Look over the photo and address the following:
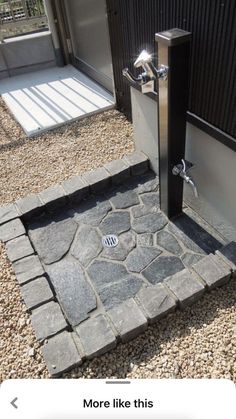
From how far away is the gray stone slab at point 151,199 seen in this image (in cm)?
345

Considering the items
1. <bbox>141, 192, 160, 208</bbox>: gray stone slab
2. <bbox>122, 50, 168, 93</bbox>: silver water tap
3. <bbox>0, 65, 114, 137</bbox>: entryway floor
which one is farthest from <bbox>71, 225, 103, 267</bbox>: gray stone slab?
<bbox>0, 65, 114, 137</bbox>: entryway floor

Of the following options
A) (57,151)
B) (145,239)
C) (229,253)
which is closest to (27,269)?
(145,239)

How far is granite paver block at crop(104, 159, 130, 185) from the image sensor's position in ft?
11.9

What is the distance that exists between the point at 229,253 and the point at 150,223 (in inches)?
32.7

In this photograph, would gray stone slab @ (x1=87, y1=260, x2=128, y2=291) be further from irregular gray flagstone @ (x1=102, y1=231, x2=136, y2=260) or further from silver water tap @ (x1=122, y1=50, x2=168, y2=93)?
silver water tap @ (x1=122, y1=50, x2=168, y2=93)

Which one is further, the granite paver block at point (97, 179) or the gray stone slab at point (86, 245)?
the granite paver block at point (97, 179)

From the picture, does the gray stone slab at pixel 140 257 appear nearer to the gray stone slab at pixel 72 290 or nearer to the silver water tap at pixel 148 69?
the gray stone slab at pixel 72 290

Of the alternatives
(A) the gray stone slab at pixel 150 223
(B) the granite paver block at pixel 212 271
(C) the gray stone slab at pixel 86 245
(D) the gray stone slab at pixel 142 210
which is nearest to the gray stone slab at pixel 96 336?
(C) the gray stone slab at pixel 86 245

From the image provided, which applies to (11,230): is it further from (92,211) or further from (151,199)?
(151,199)

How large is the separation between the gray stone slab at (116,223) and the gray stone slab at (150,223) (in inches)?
3.4

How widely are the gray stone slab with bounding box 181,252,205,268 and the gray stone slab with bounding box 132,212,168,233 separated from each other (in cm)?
40

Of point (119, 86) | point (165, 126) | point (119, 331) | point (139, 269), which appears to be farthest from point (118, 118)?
point (119, 331)

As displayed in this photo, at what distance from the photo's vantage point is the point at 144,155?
377 cm

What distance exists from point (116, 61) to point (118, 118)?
29.7 inches
